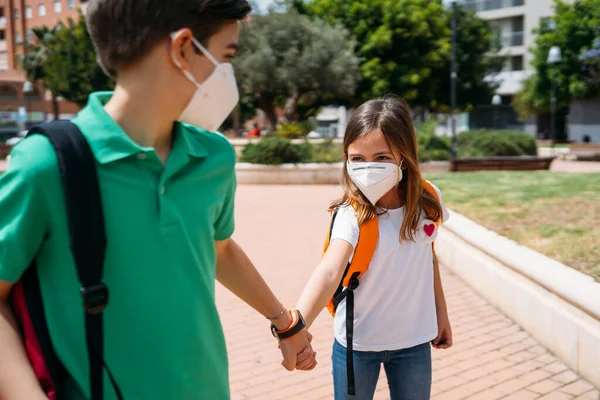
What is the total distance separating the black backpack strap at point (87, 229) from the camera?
1.34 meters

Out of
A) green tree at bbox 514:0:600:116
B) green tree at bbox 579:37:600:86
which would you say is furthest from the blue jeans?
green tree at bbox 514:0:600:116

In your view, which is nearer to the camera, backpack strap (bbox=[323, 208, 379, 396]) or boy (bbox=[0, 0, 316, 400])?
boy (bbox=[0, 0, 316, 400])

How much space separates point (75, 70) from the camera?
4169 centimetres

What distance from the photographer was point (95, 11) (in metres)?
1.47

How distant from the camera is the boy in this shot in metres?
1.37

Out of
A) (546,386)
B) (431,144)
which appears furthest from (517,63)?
(546,386)

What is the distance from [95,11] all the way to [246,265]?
2.83 feet

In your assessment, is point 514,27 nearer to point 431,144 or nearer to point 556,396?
point 431,144

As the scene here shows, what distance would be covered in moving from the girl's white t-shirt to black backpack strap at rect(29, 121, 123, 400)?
4.04ft

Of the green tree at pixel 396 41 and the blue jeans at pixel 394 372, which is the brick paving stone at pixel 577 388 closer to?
the blue jeans at pixel 394 372

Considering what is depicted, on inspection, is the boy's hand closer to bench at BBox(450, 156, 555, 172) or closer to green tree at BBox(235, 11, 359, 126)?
bench at BBox(450, 156, 555, 172)

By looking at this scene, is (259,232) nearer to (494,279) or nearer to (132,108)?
(494,279)

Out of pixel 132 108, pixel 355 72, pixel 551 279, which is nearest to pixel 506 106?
pixel 355 72

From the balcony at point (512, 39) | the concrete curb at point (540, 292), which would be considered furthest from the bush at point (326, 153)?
the balcony at point (512, 39)
